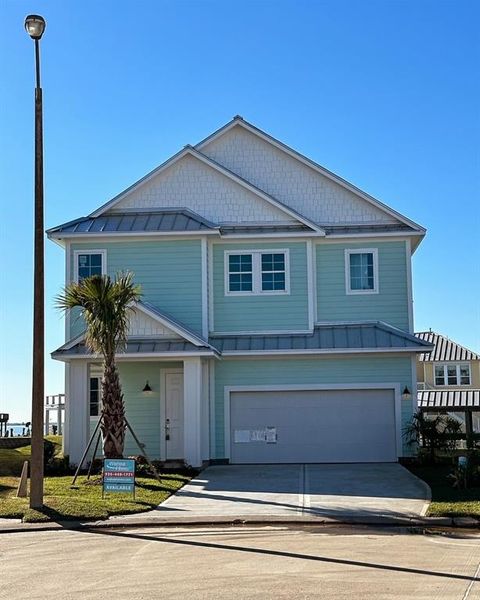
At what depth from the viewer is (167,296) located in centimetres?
2436

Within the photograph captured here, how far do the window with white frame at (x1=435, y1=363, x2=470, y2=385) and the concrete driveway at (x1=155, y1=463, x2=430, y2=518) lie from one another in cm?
2437

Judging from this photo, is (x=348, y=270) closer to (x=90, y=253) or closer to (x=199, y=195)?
(x=199, y=195)

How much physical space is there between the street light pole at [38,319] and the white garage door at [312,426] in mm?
9822

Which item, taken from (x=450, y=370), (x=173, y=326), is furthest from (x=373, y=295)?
(x=450, y=370)

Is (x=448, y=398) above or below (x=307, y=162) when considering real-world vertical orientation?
below

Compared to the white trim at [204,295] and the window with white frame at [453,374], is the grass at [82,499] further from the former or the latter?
the window with white frame at [453,374]

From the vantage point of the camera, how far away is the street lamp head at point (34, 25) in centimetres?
1464

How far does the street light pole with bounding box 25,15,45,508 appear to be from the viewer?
598 inches

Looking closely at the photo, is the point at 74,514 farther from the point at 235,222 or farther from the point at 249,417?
the point at 235,222

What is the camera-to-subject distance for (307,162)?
87.0 ft

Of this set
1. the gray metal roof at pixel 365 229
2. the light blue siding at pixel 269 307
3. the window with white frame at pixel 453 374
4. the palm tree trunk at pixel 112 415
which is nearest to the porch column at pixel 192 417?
the light blue siding at pixel 269 307

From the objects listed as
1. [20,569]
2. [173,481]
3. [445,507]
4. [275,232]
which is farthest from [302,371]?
[20,569]

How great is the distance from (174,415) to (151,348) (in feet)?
9.59

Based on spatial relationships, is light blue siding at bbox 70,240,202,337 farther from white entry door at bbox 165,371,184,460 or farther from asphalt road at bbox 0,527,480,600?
asphalt road at bbox 0,527,480,600
